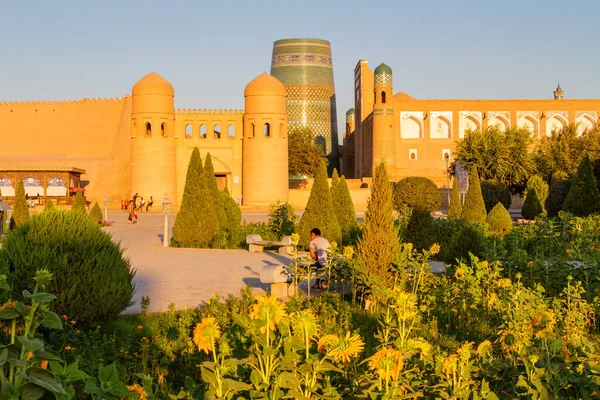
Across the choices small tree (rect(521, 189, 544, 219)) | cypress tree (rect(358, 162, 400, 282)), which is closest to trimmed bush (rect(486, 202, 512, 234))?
small tree (rect(521, 189, 544, 219))

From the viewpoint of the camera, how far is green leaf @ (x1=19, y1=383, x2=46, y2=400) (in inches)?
90.0

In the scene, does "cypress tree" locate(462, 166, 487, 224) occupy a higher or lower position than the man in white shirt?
higher

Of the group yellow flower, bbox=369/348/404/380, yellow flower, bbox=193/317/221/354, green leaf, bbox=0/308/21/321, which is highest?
green leaf, bbox=0/308/21/321

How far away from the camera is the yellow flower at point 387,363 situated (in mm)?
2699

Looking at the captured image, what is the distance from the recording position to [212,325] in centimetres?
280

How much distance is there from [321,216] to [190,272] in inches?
118

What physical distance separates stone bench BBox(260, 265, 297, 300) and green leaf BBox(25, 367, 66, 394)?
16.2 feet

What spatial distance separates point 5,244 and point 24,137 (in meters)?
33.4

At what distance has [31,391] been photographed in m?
2.30

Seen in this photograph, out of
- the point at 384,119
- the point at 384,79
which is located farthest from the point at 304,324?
the point at 384,79

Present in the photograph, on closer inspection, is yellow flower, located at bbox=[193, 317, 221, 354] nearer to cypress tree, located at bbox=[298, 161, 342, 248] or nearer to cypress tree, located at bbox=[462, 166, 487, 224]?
cypress tree, located at bbox=[298, 161, 342, 248]

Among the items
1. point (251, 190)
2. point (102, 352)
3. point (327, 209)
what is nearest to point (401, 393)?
point (102, 352)

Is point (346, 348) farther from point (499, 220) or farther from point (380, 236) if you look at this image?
point (499, 220)

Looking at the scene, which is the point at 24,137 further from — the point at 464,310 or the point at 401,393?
the point at 401,393
